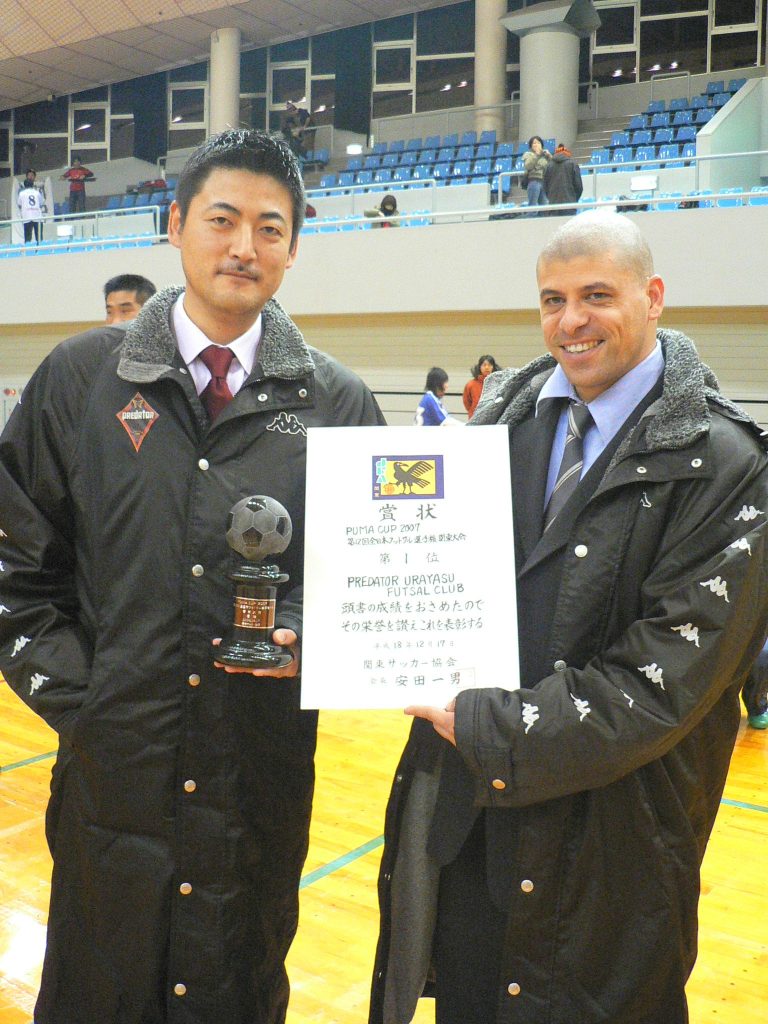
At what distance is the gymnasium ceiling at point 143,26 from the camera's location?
53.3ft

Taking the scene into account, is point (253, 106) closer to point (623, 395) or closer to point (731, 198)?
point (731, 198)

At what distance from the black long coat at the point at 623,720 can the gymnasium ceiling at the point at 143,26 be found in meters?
16.6

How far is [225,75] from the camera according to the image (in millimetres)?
16484

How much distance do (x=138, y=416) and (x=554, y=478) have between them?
705 mm

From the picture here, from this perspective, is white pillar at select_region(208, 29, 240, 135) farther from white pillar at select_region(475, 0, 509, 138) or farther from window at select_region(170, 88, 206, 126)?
white pillar at select_region(475, 0, 509, 138)

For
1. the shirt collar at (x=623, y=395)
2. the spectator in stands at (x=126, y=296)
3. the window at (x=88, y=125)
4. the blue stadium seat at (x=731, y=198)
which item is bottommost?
the shirt collar at (x=623, y=395)

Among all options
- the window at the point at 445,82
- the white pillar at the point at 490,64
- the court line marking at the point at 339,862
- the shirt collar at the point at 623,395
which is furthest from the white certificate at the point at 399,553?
the window at the point at 445,82

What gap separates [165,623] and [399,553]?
1.32 feet

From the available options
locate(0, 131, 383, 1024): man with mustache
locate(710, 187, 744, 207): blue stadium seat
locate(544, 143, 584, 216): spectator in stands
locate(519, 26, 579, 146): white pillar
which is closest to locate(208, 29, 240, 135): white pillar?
locate(519, 26, 579, 146): white pillar

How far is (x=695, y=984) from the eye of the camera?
2539mm

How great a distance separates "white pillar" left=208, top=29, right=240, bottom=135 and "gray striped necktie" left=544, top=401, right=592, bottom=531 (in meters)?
16.3

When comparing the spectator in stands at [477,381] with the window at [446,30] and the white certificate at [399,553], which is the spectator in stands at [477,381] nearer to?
the white certificate at [399,553]

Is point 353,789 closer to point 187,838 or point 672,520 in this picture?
point 187,838

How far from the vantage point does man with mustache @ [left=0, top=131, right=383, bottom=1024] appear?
1650mm
